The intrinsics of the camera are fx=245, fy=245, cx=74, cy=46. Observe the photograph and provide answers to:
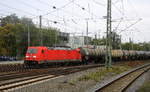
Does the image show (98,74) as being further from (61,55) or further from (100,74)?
(61,55)

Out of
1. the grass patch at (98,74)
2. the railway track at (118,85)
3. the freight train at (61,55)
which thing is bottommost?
the railway track at (118,85)

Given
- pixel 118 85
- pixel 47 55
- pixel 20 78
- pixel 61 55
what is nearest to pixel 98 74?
pixel 118 85

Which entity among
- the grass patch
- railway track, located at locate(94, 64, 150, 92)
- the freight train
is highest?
the freight train

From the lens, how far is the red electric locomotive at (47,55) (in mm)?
29578

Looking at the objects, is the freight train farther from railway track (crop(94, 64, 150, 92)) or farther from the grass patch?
railway track (crop(94, 64, 150, 92))

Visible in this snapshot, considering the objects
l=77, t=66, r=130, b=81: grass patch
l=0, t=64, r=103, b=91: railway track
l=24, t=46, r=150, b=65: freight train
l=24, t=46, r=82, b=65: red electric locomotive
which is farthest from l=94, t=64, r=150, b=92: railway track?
l=24, t=46, r=150, b=65: freight train

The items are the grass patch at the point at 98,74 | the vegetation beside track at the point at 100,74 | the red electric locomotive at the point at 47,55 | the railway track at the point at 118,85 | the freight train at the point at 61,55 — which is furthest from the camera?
the freight train at the point at 61,55

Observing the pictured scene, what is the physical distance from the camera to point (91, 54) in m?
44.7

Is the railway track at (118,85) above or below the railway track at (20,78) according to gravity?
below

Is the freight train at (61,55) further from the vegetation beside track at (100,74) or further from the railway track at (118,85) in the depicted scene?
the railway track at (118,85)

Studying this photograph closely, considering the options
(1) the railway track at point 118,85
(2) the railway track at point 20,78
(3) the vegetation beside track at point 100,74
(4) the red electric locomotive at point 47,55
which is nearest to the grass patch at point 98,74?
(3) the vegetation beside track at point 100,74

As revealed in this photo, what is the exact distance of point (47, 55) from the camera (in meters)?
30.7

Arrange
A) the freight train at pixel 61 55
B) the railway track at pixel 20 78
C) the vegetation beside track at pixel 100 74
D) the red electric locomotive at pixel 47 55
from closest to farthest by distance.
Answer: the railway track at pixel 20 78
the vegetation beside track at pixel 100 74
the red electric locomotive at pixel 47 55
the freight train at pixel 61 55

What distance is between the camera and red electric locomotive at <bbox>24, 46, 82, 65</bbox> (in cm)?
2958
